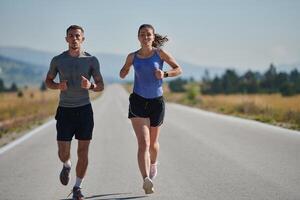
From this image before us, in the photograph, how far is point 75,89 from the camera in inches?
249

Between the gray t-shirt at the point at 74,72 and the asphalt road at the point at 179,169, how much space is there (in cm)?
115

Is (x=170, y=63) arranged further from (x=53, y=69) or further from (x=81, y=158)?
(x=81, y=158)

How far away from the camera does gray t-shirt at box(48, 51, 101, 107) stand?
20.6 ft

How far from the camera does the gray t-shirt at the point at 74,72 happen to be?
6285 mm

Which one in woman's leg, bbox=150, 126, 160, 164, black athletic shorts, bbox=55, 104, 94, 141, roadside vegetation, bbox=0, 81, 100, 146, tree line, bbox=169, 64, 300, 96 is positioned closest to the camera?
black athletic shorts, bbox=55, 104, 94, 141

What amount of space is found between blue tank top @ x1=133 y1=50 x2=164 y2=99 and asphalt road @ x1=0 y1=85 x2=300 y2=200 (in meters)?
1.19

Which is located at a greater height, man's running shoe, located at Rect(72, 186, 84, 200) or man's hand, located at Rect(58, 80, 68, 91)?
man's hand, located at Rect(58, 80, 68, 91)

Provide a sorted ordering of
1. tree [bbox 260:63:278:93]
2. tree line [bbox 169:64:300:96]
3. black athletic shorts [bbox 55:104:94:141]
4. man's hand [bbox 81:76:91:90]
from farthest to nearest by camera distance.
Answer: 1. tree line [bbox 169:64:300:96]
2. tree [bbox 260:63:278:93]
3. black athletic shorts [bbox 55:104:94:141]
4. man's hand [bbox 81:76:91:90]

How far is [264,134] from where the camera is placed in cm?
1458

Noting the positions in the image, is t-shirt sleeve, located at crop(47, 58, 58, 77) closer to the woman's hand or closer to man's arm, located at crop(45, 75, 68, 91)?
man's arm, located at crop(45, 75, 68, 91)

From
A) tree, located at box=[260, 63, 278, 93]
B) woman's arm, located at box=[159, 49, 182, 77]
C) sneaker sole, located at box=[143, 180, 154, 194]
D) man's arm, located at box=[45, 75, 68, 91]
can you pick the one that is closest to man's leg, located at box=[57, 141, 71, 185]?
man's arm, located at box=[45, 75, 68, 91]

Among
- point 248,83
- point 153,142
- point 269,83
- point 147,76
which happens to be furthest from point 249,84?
point 147,76

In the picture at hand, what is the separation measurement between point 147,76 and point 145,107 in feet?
1.27

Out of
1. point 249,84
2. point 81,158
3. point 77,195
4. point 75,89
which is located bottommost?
point 249,84
